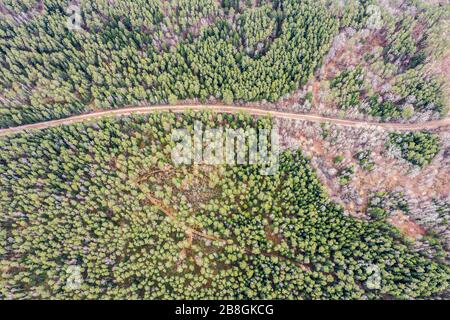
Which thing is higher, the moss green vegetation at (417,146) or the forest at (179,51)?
the forest at (179,51)

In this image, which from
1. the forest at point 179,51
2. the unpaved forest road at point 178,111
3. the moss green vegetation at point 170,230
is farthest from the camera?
the unpaved forest road at point 178,111

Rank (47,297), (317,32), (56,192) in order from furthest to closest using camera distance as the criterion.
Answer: (317,32)
(56,192)
(47,297)

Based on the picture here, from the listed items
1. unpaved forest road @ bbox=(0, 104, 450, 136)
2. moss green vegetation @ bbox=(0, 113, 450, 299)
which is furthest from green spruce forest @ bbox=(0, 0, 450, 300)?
unpaved forest road @ bbox=(0, 104, 450, 136)

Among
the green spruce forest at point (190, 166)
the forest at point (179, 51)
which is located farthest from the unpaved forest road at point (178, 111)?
the green spruce forest at point (190, 166)

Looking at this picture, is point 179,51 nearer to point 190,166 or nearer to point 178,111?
point 178,111

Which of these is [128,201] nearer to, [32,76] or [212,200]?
[212,200]

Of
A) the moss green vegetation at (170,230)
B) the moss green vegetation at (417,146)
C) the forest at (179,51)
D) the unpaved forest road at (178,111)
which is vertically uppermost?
the forest at (179,51)

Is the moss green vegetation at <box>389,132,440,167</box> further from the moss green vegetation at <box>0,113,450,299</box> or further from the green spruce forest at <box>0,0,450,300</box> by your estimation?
the moss green vegetation at <box>0,113,450,299</box>

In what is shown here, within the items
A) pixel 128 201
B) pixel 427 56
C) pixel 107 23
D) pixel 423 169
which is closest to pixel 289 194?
pixel 423 169

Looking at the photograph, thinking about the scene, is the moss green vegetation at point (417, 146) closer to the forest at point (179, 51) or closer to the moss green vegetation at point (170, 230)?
the forest at point (179, 51)
